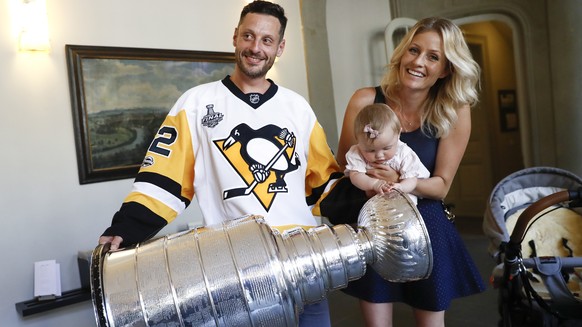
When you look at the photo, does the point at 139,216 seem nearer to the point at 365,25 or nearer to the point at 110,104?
the point at 110,104

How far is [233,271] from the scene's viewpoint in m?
0.91

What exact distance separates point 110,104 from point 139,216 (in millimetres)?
2374

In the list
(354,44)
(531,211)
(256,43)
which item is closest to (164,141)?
(256,43)

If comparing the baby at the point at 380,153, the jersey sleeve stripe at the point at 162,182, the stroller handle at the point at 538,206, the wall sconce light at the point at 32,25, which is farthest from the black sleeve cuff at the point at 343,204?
the wall sconce light at the point at 32,25

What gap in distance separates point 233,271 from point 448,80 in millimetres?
1034

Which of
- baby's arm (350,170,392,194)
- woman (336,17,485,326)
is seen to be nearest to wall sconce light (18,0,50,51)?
woman (336,17,485,326)

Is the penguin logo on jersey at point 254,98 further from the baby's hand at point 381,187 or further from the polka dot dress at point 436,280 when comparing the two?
the polka dot dress at point 436,280

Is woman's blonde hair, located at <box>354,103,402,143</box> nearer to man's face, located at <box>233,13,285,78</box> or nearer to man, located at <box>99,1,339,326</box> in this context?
man, located at <box>99,1,339,326</box>

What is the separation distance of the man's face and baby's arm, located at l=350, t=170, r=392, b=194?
39cm

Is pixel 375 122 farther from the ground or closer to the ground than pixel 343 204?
farther from the ground

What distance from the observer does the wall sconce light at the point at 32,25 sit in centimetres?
308

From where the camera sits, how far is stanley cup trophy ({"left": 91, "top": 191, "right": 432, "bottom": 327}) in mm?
882

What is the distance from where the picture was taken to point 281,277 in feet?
3.06

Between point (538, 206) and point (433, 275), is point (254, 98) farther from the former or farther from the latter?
point (538, 206)
